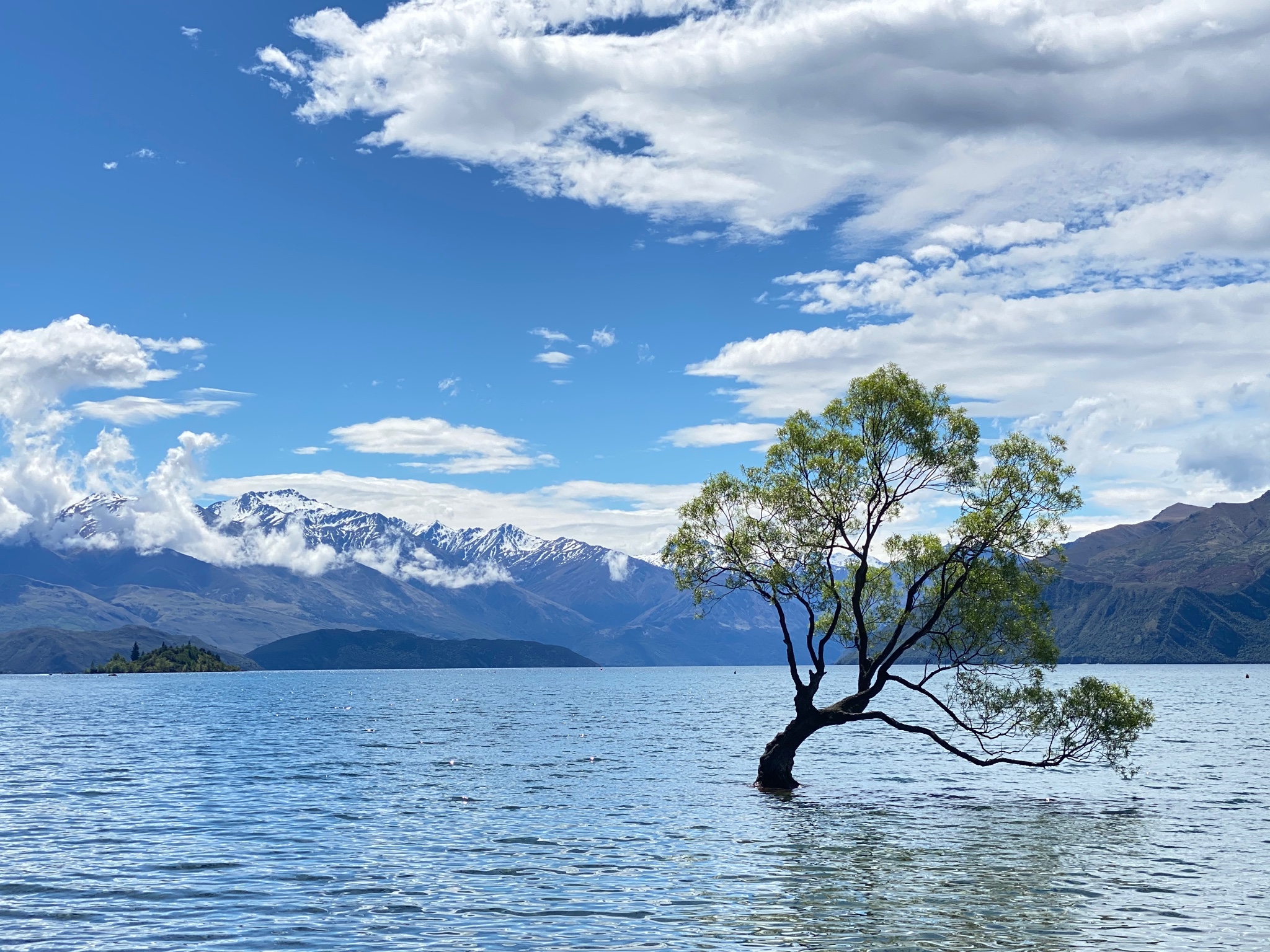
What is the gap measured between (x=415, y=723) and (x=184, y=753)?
53.0 meters

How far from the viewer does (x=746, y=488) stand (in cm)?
6116

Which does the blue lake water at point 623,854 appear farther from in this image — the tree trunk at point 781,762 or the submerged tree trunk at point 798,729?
the submerged tree trunk at point 798,729

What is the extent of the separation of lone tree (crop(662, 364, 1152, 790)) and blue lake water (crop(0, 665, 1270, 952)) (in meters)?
5.79

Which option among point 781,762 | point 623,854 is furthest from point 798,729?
point 623,854

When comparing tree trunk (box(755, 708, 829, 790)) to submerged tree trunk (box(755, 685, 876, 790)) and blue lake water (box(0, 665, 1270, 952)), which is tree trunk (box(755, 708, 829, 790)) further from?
blue lake water (box(0, 665, 1270, 952))

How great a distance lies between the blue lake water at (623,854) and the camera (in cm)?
3055

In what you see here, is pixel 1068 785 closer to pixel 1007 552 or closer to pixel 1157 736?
pixel 1007 552

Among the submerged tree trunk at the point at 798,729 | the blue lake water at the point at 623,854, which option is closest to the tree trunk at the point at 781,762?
the submerged tree trunk at the point at 798,729

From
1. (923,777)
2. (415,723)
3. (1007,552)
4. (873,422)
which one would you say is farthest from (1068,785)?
(415,723)

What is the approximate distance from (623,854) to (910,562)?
25906 millimetres

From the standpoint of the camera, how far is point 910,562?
59688 mm

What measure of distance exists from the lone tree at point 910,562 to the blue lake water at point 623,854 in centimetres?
579

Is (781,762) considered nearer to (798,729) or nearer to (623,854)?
(798,729)

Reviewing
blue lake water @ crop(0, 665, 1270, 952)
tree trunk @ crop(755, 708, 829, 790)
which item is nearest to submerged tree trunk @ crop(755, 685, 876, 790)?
tree trunk @ crop(755, 708, 829, 790)
